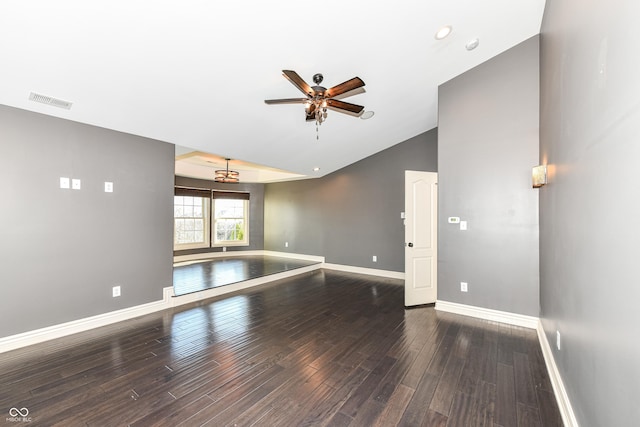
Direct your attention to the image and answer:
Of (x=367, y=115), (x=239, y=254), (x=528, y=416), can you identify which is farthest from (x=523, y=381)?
(x=239, y=254)

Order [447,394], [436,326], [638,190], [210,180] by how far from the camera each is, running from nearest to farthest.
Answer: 1. [638,190]
2. [447,394]
3. [436,326]
4. [210,180]

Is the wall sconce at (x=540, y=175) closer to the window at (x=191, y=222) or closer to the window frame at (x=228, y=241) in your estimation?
the window frame at (x=228, y=241)

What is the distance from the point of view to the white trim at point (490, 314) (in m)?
3.35

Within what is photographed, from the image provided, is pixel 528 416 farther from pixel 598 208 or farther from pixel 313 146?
pixel 313 146

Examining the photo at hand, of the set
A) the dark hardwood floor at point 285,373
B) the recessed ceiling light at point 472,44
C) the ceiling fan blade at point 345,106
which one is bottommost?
the dark hardwood floor at point 285,373

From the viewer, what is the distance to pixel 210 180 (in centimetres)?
783

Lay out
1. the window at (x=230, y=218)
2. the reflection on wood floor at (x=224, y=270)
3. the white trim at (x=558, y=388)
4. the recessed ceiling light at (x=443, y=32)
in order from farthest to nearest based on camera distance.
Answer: the window at (x=230, y=218)
the reflection on wood floor at (x=224, y=270)
the recessed ceiling light at (x=443, y=32)
the white trim at (x=558, y=388)

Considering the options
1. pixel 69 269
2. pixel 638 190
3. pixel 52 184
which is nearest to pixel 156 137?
pixel 52 184

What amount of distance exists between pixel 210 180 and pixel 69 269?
5008 millimetres

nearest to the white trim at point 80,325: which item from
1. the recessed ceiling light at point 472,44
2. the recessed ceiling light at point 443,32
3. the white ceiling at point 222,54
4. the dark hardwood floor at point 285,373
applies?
the dark hardwood floor at point 285,373

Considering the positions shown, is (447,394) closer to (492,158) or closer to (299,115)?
(492,158)

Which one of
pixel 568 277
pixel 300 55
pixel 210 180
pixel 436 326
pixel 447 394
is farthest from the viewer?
pixel 210 180

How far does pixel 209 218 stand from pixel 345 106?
20.7 feet

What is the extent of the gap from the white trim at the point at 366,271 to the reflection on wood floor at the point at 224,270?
0.55 metres
